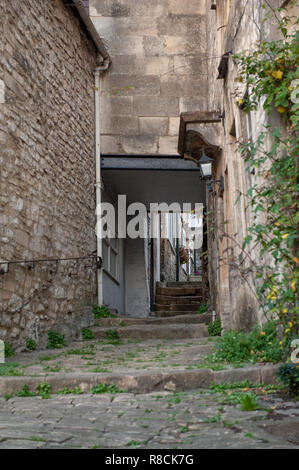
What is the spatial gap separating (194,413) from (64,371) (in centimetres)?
154

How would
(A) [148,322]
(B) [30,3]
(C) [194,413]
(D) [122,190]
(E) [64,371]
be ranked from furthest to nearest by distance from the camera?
(D) [122,190], (A) [148,322], (B) [30,3], (E) [64,371], (C) [194,413]

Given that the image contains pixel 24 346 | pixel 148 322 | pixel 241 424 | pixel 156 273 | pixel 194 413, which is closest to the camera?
pixel 241 424

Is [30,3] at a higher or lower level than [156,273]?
higher

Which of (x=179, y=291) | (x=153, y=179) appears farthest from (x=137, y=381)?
(x=179, y=291)

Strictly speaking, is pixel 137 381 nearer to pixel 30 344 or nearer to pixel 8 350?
pixel 8 350

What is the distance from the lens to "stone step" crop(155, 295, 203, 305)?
1205 centimetres

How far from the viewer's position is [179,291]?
1303 cm

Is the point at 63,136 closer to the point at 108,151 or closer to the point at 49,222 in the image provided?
the point at 49,222

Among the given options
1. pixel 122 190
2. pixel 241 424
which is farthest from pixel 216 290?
pixel 241 424

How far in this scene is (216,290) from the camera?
7426 millimetres

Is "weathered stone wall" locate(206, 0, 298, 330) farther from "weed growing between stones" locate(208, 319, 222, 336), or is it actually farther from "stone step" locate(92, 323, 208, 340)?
"stone step" locate(92, 323, 208, 340)

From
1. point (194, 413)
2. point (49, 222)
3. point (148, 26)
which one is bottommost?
point (194, 413)

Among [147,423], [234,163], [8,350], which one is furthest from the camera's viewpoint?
[234,163]

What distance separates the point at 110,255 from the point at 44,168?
405cm
